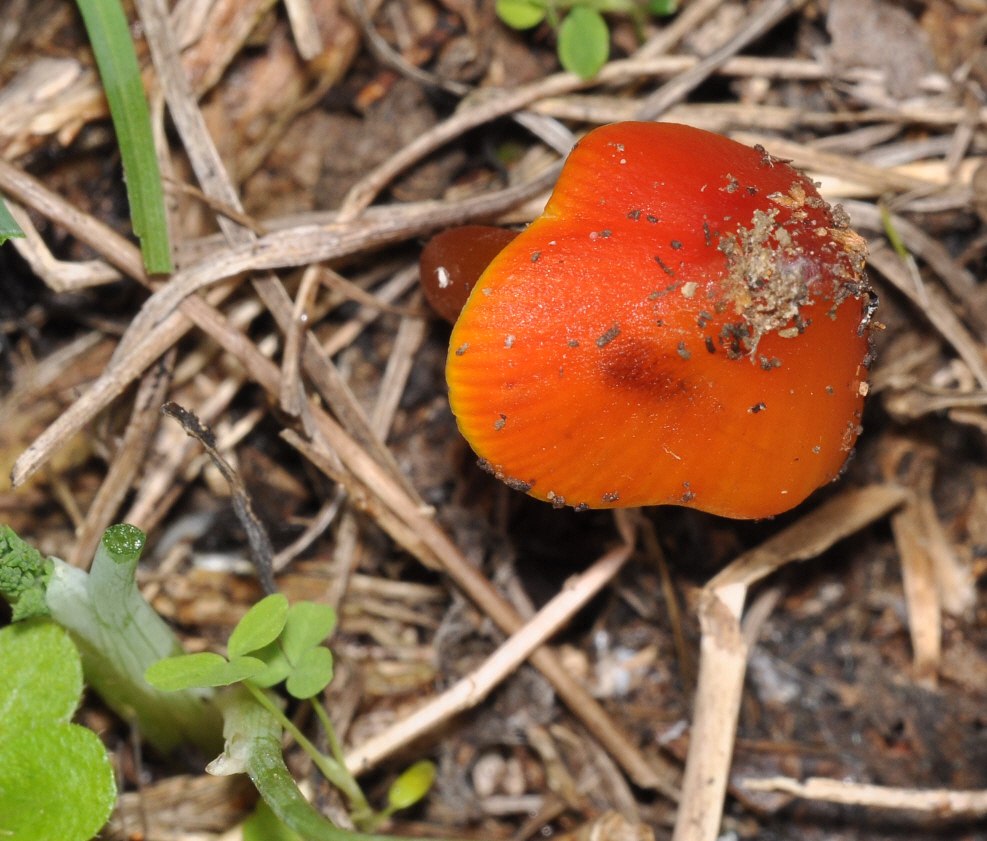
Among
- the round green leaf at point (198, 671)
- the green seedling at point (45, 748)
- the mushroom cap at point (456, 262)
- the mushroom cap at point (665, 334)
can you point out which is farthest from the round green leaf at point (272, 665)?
the mushroom cap at point (456, 262)

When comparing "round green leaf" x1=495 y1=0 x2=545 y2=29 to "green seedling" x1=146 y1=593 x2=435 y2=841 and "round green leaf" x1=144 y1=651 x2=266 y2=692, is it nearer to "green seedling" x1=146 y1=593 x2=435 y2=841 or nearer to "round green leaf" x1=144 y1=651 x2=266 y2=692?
"green seedling" x1=146 y1=593 x2=435 y2=841

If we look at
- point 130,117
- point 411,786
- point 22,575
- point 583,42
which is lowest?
point 411,786

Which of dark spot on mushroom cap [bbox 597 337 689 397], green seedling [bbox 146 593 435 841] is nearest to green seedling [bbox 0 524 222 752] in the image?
green seedling [bbox 146 593 435 841]

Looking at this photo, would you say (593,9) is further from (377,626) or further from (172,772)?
(172,772)

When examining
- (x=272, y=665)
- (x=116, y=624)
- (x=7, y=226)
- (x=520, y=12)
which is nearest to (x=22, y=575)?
(x=116, y=624)

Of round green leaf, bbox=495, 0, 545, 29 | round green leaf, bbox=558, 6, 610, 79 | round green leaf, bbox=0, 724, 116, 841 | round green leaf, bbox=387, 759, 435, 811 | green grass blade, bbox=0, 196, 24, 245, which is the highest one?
green grass blade, bbox=0, 196, 24, 245

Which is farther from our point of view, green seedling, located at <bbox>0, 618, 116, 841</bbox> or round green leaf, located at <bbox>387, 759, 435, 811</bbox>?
round green leaf, located at <bbox>387, 759, 435, 811</bbox>

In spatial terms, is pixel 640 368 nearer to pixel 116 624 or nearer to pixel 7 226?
pixel 116 624
